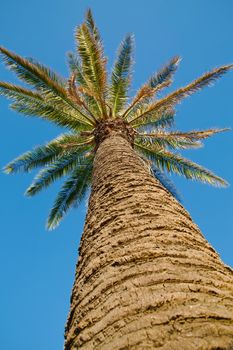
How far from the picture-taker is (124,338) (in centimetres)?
178

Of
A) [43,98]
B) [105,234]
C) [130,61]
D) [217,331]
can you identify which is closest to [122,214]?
[105,234]

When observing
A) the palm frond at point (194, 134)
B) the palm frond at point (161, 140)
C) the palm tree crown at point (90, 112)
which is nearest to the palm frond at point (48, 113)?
the palm tree crown at point (90, 112)

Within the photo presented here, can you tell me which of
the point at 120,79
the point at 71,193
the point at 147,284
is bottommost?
the point at 147,284

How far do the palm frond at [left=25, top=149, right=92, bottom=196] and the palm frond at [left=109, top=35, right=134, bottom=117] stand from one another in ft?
6.34

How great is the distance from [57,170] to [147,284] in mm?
10605

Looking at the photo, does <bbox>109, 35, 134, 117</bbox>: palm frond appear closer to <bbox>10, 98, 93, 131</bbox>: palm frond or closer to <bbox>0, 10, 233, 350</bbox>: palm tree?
<bbox>10, 98, 93, 131</bbox>: palm frond

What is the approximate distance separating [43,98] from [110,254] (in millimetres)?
8396

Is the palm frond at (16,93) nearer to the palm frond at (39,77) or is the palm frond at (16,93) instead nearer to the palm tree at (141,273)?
the palm frond at (39,77)

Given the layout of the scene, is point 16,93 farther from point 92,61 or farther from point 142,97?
point 142,97

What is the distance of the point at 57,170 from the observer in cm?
1249

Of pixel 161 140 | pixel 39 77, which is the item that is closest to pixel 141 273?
pixel 39 77

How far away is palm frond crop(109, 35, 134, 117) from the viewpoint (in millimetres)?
11109

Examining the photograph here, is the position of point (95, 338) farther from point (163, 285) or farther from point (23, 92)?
point (23, 92)

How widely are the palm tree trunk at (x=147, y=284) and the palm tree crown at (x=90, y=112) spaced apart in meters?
5.08
